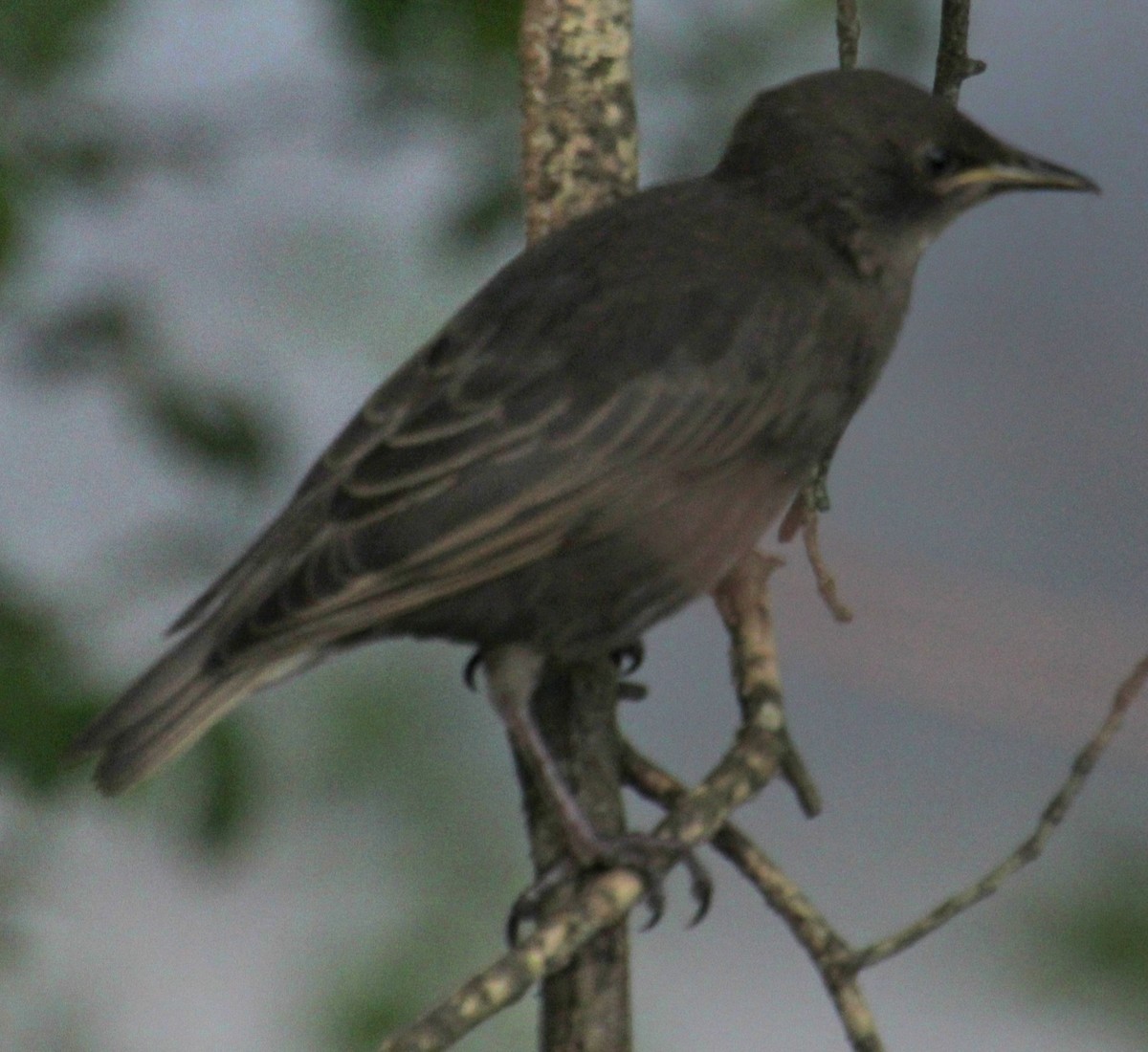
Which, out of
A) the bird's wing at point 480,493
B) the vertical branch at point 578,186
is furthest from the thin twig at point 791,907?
the bird's wing at point 480,493

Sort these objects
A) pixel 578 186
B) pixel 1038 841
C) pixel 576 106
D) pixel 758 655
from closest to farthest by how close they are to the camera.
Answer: pixel 1038 841 < pixel 758 655 < pixel 576 106 < pixel 578 186

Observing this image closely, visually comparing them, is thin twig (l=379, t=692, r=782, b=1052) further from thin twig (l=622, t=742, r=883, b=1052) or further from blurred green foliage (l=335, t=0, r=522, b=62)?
blurred green foliage (l=335, t=0, r=522, b=62)

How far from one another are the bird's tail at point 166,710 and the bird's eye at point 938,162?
1.31 meters

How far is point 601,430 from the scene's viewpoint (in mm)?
2928

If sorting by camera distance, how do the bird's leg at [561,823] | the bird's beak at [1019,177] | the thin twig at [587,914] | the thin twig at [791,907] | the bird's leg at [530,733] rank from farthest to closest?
the bird's beak at [1019,177], the bird's leg at [530,733], the bird's leg at [561,823], the thin twig at [791,907], the thin twig at [587,914]

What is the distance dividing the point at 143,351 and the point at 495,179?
632 millimetres

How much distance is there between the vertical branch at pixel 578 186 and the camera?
9.10ft

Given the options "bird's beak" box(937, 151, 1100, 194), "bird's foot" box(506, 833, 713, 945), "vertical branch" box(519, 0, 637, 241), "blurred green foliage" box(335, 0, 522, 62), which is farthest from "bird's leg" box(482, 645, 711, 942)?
"bird's beak" box(937, 151, 1100, 194)

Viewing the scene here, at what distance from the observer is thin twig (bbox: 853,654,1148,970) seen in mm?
2467

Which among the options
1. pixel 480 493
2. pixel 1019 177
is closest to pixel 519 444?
pixel 480 493

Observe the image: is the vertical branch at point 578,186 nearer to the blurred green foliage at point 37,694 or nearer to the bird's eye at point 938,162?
the bird's eye at point 938,162

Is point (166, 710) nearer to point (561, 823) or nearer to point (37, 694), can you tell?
point (37, 694)

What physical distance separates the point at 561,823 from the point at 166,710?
24.2 inches

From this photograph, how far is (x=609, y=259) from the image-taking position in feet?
10.0
